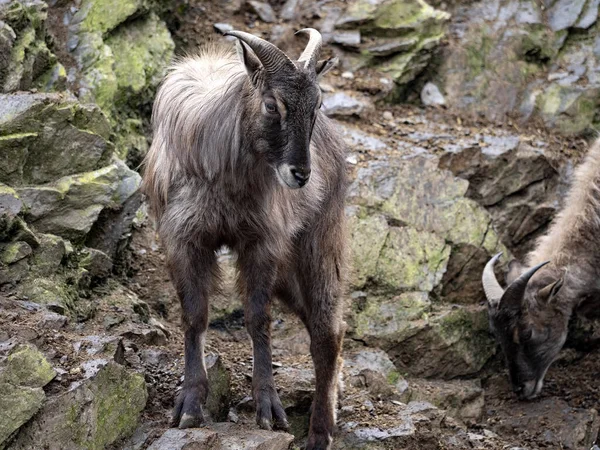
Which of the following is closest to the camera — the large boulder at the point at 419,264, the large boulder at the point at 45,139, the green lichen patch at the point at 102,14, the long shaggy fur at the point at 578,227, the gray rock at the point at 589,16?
the large boulder at the point at 45,139

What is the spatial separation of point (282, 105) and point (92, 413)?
6.34 feet

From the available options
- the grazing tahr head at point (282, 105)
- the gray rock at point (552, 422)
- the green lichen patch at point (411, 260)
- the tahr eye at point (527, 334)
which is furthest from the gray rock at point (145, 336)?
the tahr eye at point (527, 334)

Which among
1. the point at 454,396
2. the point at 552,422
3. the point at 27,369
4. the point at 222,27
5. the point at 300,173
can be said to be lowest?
the point at 552,422

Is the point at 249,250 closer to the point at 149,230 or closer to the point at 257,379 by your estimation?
the point at 257,379

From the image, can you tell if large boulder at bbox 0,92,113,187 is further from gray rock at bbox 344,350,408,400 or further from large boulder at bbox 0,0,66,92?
gray rock at bbox 344,350,408,400

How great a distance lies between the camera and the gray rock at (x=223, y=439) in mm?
4898

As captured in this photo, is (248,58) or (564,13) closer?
(248,58)

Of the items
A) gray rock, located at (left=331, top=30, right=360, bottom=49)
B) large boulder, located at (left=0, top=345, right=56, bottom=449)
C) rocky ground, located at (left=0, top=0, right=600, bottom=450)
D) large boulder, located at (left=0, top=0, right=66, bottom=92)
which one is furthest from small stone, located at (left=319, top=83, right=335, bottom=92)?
large boulder, located at (left=0, top=345, right=56, bottom=449)

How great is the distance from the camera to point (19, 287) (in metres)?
5.82

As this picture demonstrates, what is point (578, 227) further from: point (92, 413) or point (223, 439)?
point (92, 413)

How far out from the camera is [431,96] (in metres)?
10.5

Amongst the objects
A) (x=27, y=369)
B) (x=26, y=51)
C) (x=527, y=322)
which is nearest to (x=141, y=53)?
(x=26, y=51)

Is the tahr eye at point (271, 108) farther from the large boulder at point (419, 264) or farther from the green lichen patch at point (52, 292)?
the large boulder at point (419, 264)

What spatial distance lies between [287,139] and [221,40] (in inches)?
202
